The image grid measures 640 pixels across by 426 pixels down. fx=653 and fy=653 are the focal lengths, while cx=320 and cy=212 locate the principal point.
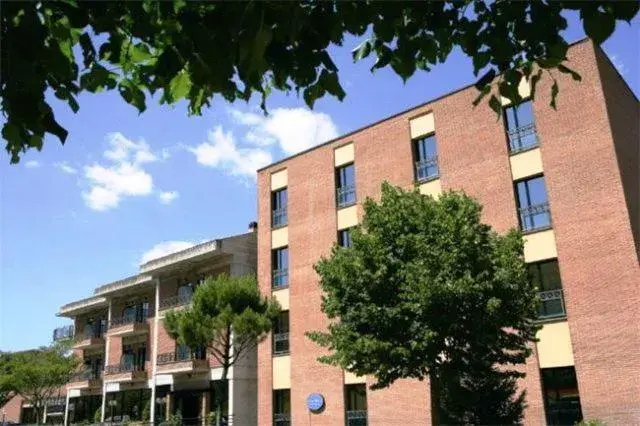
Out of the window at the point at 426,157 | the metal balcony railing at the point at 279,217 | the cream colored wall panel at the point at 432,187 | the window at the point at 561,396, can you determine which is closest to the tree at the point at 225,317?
the metal balcony railing at the point at 279,217

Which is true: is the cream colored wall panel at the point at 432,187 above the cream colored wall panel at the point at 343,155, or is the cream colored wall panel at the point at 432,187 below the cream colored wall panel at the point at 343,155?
below

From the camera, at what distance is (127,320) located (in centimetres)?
4322

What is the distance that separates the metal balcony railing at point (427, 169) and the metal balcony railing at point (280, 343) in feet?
32.5

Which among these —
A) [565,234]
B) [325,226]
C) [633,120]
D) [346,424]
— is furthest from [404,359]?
[633,120]

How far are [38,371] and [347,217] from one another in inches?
1009

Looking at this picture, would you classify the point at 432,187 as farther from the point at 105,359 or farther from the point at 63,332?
the point at 63,332

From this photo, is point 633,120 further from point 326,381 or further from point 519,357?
point 326,381

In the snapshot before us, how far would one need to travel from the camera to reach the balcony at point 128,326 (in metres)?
40.4

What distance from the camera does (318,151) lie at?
31984 millimetres

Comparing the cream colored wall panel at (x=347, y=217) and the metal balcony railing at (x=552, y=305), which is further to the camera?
the cream colored wall panel at (x=347, y=217)

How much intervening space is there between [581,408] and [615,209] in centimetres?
660

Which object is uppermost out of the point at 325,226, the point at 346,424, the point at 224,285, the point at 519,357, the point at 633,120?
the point at 633,120

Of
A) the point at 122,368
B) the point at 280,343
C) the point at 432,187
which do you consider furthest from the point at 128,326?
the point at 432,187

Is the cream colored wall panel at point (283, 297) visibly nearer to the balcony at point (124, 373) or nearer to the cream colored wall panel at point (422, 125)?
the cream colored wall panel at point (422, 125)
